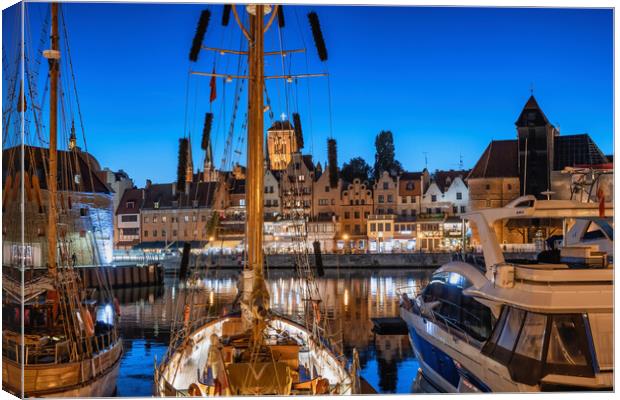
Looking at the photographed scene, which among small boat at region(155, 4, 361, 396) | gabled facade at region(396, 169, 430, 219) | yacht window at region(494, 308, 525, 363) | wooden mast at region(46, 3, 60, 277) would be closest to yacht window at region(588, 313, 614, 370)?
yacht window at region(494, 308, 525, 363)

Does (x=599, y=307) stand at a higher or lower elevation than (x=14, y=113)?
lower

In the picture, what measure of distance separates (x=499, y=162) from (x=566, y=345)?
45742 mm

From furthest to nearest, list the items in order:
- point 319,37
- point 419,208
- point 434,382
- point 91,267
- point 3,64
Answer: point 419,208 → point 91,267 → point 434,382 → point 319,37 → point 3,64

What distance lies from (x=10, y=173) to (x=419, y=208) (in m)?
52.2

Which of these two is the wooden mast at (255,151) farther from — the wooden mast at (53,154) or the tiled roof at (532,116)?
the tiled roof at (532,116)

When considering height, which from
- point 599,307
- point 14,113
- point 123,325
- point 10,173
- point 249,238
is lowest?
point 123,325

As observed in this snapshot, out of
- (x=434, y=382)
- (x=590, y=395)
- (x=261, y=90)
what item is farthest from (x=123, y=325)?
(x=590, y=395)

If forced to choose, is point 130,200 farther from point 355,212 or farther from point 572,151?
point 572,151

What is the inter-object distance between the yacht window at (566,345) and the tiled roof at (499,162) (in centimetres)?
4497

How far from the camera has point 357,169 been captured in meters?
69.4

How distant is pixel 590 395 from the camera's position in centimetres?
859

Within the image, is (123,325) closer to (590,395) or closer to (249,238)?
(249,238)

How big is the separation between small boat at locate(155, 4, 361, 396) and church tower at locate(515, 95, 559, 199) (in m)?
32.4

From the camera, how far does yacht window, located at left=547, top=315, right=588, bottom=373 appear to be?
9102 mm
